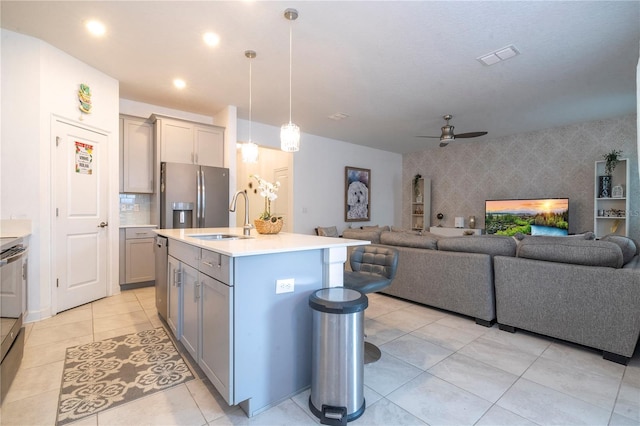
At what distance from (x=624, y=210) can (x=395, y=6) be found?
17.5 feet

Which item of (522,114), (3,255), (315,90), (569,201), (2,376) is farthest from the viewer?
(569,201)

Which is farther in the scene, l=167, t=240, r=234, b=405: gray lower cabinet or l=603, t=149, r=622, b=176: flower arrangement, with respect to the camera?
l=603, t=149, r=622, b=176: flower arrangement

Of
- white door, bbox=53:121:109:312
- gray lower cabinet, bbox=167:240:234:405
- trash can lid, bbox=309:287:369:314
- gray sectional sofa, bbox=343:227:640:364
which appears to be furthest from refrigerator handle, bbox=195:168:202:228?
trash can lid, bbox=309:287:369:314

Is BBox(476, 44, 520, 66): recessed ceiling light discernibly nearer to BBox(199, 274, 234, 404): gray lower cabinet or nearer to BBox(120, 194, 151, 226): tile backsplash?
BBox(199, 274, 234, 404): gray lower cabinet

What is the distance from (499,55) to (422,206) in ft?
15.2

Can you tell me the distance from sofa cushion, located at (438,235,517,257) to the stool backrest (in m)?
0.93

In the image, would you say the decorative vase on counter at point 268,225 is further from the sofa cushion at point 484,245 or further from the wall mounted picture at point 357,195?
the wall mounted picture at point 357,195

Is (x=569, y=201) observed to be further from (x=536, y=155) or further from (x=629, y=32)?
(x=629, y=32)

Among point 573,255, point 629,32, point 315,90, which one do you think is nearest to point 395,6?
point 315,90

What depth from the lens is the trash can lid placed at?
1.53 metres

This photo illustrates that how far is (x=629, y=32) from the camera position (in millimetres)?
2533

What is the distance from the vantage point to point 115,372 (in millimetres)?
1992

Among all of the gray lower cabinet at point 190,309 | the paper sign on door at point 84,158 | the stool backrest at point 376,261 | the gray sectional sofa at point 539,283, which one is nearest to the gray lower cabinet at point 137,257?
the paper sign on door at point 84,158

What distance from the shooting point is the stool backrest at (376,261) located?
2471 millimetres
